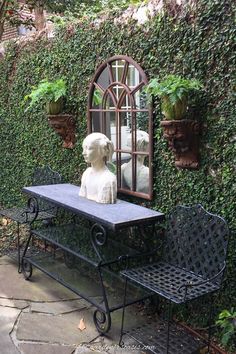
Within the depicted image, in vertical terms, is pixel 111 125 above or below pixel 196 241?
above

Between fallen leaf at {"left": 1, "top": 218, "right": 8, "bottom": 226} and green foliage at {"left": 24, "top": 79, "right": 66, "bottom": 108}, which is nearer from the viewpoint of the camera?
green foliage at {"left": 24, "top": 79, "right": 66, "bottom": 108}

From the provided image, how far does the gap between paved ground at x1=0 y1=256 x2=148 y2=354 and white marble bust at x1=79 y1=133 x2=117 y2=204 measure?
3.15 feet

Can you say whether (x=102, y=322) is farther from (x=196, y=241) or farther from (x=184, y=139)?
(x=184, y=139)

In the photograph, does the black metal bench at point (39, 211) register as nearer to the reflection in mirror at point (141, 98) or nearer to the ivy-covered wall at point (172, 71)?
the ivy-covered wall at point (172, 71)

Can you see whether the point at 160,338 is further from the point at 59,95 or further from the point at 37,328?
the point at 59,95

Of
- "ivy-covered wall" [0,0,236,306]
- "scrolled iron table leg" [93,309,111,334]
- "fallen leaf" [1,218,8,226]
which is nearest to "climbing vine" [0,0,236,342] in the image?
"ivy-covered wall" [0,0,236,306]

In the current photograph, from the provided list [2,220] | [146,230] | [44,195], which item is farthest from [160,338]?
[2,220]

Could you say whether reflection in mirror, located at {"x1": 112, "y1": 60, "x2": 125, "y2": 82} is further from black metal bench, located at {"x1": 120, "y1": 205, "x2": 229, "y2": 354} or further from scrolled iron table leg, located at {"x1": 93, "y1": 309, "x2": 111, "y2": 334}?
scrolled iron table leg, located at {"x1": 93, "y1": 309, "x2": 111, "y2": 334}

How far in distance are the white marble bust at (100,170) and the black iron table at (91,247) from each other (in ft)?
0.26

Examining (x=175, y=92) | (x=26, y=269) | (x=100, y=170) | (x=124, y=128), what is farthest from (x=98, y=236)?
(x=26, y=269)

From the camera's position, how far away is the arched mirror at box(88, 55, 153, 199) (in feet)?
10.2

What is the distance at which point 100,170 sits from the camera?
3.25 m

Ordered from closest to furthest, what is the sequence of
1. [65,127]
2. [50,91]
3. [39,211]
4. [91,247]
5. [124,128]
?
[124,128] → [91,247] → [50,91] → [65,127] → [39,211]

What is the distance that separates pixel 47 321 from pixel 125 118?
1.78 metres
